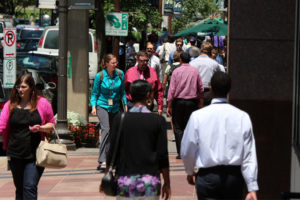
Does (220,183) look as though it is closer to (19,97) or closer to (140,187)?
(140,187)

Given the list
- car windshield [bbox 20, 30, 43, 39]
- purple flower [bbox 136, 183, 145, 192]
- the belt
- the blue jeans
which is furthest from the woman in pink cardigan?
car windshield [bbox 20, 30, 43, 39]

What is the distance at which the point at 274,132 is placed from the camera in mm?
7617

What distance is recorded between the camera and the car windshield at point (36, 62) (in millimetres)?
18953

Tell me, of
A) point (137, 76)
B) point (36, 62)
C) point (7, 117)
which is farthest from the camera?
point (36, 62)

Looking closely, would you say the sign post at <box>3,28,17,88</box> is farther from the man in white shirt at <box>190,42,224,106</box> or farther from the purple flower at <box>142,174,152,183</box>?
the purple flower at <box>142,174,152,183</box>

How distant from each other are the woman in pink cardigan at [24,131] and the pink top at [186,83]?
14.3ft

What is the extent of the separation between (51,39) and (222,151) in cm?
2031

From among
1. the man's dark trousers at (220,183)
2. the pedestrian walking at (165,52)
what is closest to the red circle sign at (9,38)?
the man's dark trousers at (220,183)

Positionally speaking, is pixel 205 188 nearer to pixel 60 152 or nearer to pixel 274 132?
pixel 60 152

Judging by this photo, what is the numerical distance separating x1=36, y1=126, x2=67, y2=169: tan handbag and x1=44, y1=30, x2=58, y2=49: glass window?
59.4 feet

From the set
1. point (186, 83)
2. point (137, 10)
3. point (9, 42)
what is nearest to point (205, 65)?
point (186, 83)

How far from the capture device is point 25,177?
6.69 metres

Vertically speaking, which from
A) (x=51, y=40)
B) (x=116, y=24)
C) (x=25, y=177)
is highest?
(x=116, y=24)

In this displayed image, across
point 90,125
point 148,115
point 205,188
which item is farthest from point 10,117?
point 90,125
